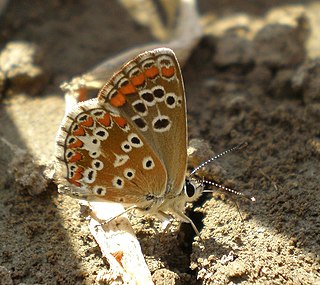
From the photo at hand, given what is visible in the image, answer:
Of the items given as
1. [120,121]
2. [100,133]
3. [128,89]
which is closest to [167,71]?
[128,89]

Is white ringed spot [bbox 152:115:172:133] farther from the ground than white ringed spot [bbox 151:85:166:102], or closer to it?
closer to it

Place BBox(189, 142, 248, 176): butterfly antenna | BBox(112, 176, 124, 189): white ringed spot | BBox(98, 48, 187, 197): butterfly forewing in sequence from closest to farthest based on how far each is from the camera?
BBox(98, 48, 187, 197): butterfly forewing → BBox(112, 176, 124, 189): white ringed spot → BBox(189, 142, 248, 176): butterfly antenna

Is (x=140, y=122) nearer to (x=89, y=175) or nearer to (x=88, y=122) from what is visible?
(x=88, y=122)

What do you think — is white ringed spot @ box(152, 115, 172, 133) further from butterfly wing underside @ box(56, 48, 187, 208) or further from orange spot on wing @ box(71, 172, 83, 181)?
orange spot on wing @ box(71, 172, 83, 181)

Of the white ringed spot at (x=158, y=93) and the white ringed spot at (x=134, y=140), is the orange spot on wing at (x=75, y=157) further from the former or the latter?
the white ringed spot at (x=158, y=93)

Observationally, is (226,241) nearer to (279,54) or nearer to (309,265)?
(309,265)

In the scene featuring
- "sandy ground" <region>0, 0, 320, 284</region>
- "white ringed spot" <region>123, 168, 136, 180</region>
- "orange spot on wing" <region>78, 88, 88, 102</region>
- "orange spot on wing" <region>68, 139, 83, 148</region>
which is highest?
"orange spot on wing" <region>68, 139, 83, 148</region>

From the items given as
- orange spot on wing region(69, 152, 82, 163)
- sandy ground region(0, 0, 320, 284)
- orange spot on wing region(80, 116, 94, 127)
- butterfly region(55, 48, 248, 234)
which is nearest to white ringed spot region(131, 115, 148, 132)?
butterfly region(55, 48, 248, 234)

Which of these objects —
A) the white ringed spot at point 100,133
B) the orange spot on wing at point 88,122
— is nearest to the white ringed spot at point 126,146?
the white ringed spot at point 100,133
